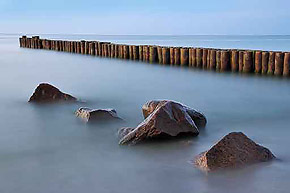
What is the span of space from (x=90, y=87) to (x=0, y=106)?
262 cm

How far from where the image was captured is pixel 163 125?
412 cm

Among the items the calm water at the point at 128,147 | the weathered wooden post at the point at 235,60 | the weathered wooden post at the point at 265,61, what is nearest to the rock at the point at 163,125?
the calm water at the point at 128,147

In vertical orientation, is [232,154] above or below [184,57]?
below

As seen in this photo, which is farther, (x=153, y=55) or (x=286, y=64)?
(x=153, y=55)

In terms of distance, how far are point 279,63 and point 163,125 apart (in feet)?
23.0

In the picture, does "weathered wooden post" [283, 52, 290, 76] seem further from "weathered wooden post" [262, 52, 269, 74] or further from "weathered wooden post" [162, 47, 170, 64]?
"weathered wooden post" [162, 47, 170, 64]

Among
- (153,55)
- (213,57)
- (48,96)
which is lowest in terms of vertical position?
(48,96)

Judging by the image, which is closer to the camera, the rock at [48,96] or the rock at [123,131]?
the rock at [123,131]

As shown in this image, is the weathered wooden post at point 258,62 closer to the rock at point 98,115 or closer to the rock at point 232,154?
the rock at point 98,115

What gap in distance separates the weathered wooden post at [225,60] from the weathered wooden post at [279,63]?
1.59 meters

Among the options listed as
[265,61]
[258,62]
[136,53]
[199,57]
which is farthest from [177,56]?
[265,61]

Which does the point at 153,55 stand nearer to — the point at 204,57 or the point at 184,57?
the point at 184,57

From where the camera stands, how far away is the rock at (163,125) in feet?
13.3

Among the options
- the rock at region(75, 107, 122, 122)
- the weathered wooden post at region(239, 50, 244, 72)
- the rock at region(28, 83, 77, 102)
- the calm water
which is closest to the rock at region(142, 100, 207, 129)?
the calm water
